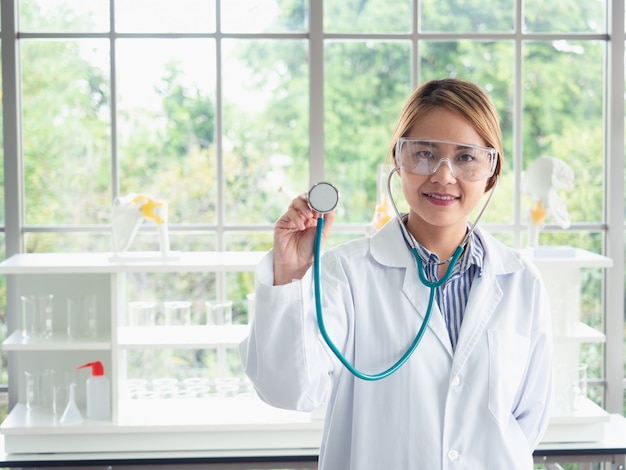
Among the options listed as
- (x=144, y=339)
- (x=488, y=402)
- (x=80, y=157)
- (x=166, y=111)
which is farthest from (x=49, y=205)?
(x=488, y=402)

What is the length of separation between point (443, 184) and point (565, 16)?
231cm

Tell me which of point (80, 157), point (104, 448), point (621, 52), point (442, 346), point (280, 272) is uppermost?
point (621, 52)

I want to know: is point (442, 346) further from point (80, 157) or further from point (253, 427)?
point (80, 157)

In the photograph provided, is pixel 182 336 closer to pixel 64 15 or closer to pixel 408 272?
pixel 64 15

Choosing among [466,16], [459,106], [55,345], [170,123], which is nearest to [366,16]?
[466,16]

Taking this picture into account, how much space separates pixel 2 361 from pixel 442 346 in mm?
2460

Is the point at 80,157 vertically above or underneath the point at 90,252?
above

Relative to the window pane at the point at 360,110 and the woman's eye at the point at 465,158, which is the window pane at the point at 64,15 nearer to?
the window pane at the point at 360,110

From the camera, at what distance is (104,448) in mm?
2748

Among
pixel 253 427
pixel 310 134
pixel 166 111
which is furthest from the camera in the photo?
pixel 166 111

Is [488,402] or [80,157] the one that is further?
[80,157]

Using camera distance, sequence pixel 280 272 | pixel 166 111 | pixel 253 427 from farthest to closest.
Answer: pixel 166 111 → pixel 253 427 → pixel 280 272

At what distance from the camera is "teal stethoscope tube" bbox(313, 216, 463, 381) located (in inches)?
49.4

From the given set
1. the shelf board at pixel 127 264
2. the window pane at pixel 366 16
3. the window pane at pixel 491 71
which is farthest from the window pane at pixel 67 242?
the window pane at pixel 491 71
